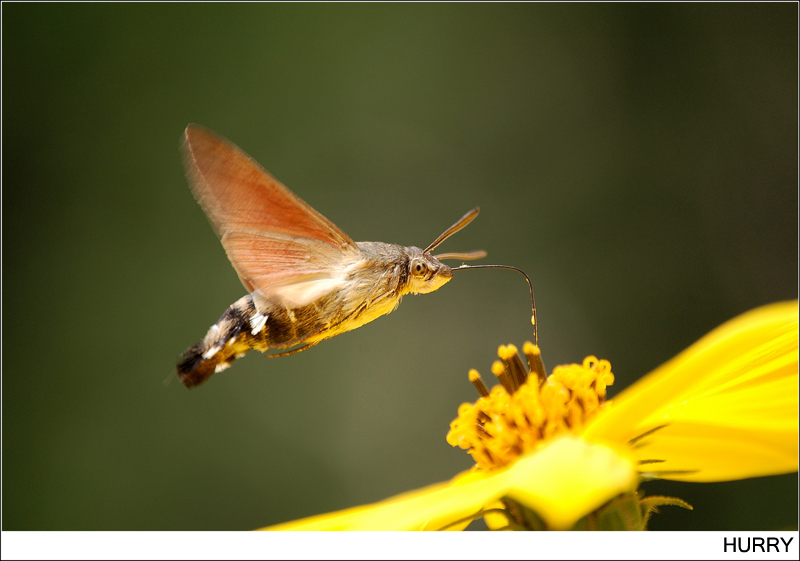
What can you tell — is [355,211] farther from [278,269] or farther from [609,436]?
[609,436]

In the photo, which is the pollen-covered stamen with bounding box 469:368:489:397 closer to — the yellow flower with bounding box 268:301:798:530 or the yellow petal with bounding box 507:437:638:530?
the yellow flower with bounding box 268:301:798:530

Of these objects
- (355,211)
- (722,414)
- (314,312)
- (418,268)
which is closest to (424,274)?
(418,268)

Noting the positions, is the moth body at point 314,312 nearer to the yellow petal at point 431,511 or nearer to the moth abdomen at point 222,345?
the moth abdomen at point 222,345

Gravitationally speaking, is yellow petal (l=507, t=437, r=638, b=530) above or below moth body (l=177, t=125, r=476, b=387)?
below

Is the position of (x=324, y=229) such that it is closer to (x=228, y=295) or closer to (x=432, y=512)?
(x=432, y=512)

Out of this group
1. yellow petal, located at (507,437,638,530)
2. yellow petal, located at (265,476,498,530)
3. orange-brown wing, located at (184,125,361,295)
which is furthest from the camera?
orange-brown wing, located at (184,125,361,295)

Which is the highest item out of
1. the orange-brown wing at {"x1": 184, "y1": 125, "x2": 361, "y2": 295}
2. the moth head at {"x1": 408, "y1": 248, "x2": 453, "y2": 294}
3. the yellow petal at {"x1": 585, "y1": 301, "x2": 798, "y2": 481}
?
the orange-brown wing at {"x1": 184, "y1": 125, "x2": 361, "y2": 295}

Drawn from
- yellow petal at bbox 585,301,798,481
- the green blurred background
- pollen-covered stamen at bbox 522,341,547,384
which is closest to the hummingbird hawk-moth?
pollen-covered stamen at bbox 522,341,547,384
